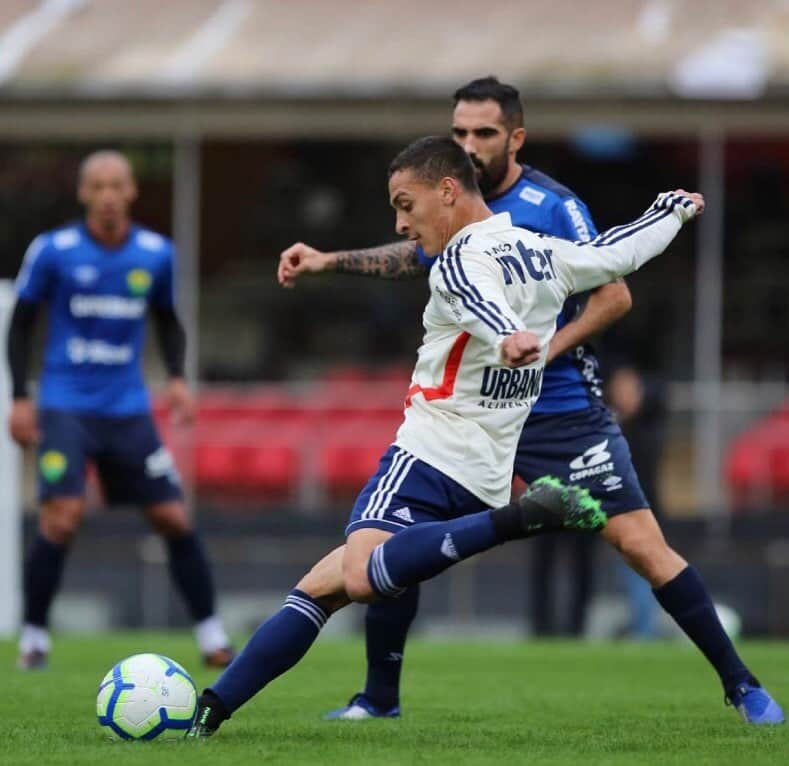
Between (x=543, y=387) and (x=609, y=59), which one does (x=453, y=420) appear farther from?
(x=609, y=59)

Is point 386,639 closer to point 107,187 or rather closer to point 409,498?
point 409,498

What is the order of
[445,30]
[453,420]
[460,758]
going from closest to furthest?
[460,758]
[453,420]
[445,30]

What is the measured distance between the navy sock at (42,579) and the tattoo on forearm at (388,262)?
3066mm

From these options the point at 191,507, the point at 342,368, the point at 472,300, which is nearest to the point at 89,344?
the point at 472,300

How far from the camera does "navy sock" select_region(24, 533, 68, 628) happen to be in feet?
30.4

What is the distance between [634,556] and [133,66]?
1117 centimetres

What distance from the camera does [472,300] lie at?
223 inches

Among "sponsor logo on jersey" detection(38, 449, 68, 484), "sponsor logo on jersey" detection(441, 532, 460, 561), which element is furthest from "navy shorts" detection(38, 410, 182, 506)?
"sponsor logo on jersey" detection(441, 532, 460, 561)

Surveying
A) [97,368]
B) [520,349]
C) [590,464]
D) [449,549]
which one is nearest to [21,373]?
[97,368]

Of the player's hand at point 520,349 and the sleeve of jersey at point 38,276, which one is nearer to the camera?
the player's hand at point 520,349

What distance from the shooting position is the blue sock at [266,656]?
19.4 ft

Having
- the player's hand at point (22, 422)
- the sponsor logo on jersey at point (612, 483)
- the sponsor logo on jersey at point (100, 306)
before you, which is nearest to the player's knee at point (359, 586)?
the sponsor logo on jersey at point (612, 483)

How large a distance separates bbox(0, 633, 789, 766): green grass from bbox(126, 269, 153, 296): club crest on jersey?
5.76 feet

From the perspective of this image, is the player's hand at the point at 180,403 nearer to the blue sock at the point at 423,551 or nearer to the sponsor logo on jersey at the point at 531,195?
the sponsor logo on jersey at the point at 531,195
